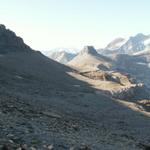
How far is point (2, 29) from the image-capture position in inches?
5389

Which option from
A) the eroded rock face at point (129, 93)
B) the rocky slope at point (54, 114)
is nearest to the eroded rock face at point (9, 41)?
the rocky slope at point (54, 114)

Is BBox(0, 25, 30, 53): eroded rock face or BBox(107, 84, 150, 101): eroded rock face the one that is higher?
BBox(0, 25, 30, 53): eroded rock face

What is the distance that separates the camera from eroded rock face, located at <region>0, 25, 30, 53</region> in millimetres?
129825

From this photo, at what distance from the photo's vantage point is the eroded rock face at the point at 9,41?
12982 centimetres

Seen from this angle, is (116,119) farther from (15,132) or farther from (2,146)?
(2,146)

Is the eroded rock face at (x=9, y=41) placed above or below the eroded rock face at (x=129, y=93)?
above

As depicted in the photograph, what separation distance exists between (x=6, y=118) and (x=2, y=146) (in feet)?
25.8

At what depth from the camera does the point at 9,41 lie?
439 ft

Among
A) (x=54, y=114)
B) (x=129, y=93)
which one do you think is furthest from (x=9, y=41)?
(x=54, y=114)

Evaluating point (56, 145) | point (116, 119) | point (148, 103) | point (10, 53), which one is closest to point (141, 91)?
point (148, 103)

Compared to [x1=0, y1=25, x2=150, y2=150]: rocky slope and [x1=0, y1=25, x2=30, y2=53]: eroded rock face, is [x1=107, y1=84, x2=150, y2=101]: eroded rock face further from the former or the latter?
[x1=0, y1=25, x2=30, y2=53]: eroded rock face

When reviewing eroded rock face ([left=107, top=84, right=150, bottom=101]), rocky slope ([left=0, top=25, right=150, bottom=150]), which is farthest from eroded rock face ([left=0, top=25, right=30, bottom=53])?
eroded rock face ([left=107, top=84, right=150, bottom=101])

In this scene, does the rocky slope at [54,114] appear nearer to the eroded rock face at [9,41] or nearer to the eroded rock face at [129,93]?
the eroded rock face at [9,41]

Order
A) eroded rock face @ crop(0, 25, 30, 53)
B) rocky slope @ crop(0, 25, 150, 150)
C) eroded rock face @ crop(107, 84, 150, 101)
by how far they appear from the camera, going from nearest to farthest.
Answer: rocky slope @ crop(0, 25, 150, 150)
eroded rock face @ crop(107, 84, 150, 101)
eroded rock face @ crop(0, 25, 30, 53)
